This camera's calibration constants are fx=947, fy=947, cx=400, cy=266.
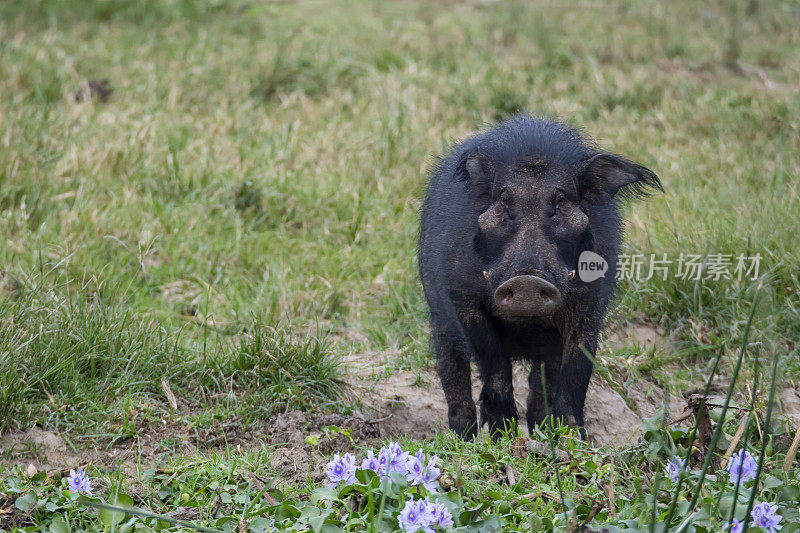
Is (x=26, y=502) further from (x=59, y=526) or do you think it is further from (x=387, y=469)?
(x=387, y=469)

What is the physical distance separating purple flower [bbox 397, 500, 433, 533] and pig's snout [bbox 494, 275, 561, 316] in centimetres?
95

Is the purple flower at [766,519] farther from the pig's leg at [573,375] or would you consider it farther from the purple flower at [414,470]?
the pig's leg at [573,375]

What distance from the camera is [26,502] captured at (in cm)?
286

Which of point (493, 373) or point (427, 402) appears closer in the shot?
point (493, 373)

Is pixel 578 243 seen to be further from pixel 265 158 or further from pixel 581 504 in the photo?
pixel 265 158

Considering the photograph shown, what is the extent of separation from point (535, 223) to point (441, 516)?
1.24 metres

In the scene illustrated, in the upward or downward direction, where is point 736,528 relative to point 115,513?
upward

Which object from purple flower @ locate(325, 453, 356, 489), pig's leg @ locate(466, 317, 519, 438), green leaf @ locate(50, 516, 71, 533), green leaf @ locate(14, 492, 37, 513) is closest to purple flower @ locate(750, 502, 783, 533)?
purple flower @ locate(325, 453, 356, 489)

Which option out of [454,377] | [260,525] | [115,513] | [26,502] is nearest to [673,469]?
[260,525]

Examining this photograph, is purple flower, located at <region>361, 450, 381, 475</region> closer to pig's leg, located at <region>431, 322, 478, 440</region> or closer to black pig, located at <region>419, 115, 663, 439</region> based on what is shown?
black pig, located at <region>419, 115, 663, 439</region>

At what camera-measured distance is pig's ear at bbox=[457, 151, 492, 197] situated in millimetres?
3633

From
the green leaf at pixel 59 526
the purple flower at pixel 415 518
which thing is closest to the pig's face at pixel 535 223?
the purple flower at pixel 415 518

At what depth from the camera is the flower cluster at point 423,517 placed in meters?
2.48

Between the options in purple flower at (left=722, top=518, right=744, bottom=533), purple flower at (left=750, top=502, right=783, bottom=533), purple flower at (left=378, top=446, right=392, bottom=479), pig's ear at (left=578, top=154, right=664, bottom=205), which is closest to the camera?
purple flower at (left=722, top=518, right=744, bottom=533)
